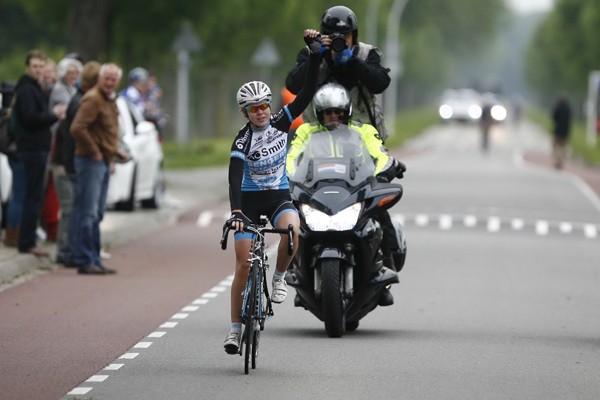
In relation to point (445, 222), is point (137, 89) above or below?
above

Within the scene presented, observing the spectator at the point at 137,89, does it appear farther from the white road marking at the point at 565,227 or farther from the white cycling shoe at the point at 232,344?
the white cycling shoe at the point at 232,344

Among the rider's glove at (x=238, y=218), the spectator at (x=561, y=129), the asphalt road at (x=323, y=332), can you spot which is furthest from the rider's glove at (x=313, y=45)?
the spectator at (x=561, y=129)

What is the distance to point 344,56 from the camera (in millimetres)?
12289

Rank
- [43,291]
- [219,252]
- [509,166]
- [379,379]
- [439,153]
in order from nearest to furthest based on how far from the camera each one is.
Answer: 1. [379,379]
2. [43,291]
3. [219,252]
4. [509,166]
5. [439,153]

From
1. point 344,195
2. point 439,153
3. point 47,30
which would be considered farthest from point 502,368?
point 47,30

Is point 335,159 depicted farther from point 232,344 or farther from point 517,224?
point 517,224

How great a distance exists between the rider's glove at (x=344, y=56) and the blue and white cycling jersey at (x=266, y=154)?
4.81ft

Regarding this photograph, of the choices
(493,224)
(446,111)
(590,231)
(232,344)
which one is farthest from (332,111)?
(446,111)

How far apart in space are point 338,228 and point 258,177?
1.20 metres

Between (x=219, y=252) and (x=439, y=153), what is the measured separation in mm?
40978

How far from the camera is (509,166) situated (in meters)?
47.8

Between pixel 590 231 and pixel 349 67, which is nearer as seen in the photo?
pixel 349 67

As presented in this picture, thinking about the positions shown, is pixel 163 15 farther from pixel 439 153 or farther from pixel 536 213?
pixel 439 153

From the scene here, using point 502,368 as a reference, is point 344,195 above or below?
above
